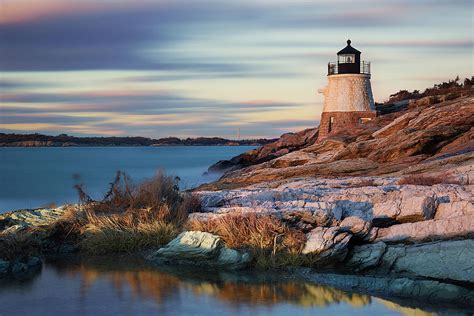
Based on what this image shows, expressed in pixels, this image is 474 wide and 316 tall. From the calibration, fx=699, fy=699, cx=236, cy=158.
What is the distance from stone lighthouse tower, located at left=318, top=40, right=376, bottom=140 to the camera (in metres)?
38.0

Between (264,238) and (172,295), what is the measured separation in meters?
2.20

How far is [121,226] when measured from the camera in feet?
46.3

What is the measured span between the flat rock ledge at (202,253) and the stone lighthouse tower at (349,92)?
84.0ft

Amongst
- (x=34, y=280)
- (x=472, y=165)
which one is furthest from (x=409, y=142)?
(x=34, y=280)

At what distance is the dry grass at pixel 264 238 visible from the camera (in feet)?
40.2

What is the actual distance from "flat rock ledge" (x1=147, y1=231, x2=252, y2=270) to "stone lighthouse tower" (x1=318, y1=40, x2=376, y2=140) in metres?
25.6

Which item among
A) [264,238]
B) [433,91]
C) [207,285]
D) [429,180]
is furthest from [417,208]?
[433,91]

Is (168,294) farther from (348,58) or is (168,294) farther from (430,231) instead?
(348,58)

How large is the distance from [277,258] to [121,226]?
358 centimetres

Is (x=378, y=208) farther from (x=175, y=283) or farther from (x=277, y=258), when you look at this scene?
(x=175, y=283)

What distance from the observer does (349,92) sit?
38094mm

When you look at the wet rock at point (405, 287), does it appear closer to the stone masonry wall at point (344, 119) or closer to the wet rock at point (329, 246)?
the wet rock at point (329, 246)

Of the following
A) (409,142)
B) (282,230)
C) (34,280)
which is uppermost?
(409,142)

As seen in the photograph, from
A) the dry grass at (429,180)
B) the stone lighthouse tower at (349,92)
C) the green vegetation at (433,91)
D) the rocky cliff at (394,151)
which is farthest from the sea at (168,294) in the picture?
the green vegetation at (433,91)
